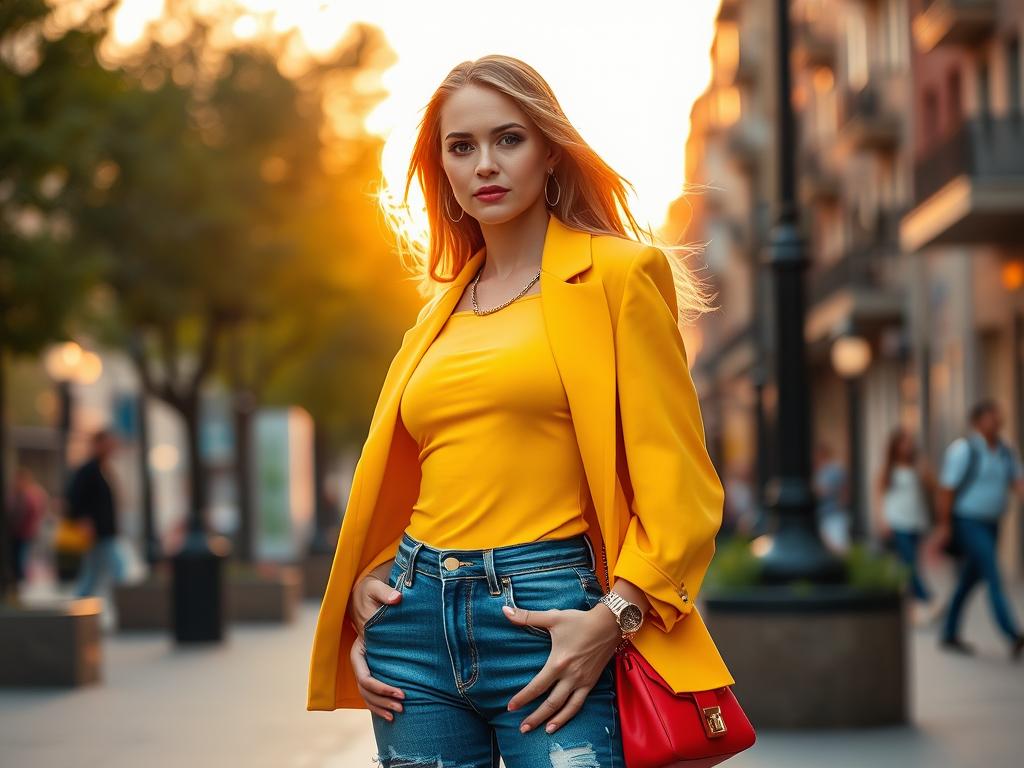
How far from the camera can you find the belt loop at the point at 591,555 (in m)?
2.76

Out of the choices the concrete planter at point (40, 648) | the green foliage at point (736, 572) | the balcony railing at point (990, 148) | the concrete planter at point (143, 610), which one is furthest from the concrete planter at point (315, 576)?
the green foliage at point (736, 572)

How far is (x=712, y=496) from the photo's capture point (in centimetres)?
273

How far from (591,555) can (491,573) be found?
0.19 meters

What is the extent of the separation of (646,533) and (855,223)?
105 feet

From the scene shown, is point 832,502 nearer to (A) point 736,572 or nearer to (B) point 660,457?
(A) point 736,572

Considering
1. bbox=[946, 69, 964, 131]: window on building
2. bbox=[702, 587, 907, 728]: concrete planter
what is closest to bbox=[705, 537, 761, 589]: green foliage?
bbox=[702, 587, 907, 728]: concrete planter

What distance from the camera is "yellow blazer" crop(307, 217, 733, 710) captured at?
2.65m

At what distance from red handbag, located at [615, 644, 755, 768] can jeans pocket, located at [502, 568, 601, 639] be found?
0.40 ft

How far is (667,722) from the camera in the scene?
263cm

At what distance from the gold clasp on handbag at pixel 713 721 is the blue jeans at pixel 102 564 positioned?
539 inches

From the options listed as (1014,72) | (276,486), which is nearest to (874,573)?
(1014,72)

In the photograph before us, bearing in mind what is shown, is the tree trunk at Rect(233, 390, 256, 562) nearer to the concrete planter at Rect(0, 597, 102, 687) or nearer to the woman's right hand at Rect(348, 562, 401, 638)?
the concrete planter at Rect(0, 597, 102, 687)

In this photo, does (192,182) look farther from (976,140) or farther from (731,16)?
(731,16)

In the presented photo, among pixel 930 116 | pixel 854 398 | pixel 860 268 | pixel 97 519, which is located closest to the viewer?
pixel 97 519
